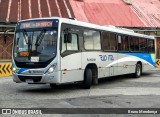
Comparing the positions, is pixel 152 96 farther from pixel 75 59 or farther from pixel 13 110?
pixel 13 110

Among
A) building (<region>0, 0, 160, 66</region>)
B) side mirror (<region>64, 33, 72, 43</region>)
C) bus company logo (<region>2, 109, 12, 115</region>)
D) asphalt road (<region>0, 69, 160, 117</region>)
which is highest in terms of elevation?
building (<region>0, 0, 160, 66</region>)

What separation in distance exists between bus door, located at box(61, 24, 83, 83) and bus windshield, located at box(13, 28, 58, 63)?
0.42m

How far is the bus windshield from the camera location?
42.5ft

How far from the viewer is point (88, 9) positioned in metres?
39.2

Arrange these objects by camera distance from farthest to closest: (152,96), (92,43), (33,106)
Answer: (92,43), (152,96), (33,106)

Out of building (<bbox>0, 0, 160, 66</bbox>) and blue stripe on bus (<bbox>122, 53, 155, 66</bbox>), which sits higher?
building (<bbox>0, 0, 160, 66</bbox>)

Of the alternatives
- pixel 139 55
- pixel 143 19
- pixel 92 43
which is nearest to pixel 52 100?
pixel 92 43

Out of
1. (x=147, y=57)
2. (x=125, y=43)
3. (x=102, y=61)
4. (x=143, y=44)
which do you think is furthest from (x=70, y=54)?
(x=147, y=57)

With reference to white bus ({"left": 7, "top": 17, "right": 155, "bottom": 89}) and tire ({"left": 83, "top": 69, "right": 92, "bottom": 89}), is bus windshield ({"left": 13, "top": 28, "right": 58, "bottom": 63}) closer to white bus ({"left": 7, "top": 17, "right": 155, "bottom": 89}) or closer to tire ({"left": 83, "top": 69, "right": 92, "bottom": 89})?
white bus ({"left": 7, "top": 17, "right": 155, "bottom": 89})

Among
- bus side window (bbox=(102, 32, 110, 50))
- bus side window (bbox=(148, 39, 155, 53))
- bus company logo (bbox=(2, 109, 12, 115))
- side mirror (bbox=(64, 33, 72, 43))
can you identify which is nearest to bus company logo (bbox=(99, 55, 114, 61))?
bus side window (bbox=(102, 32, 110, 50))

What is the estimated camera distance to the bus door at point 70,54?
13179 millimetres

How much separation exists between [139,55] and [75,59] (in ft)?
27.1

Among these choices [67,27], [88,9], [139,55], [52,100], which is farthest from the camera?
[88,9]

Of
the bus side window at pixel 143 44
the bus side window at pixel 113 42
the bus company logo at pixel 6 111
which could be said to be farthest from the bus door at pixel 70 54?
the bus side window at pixel 143 44
